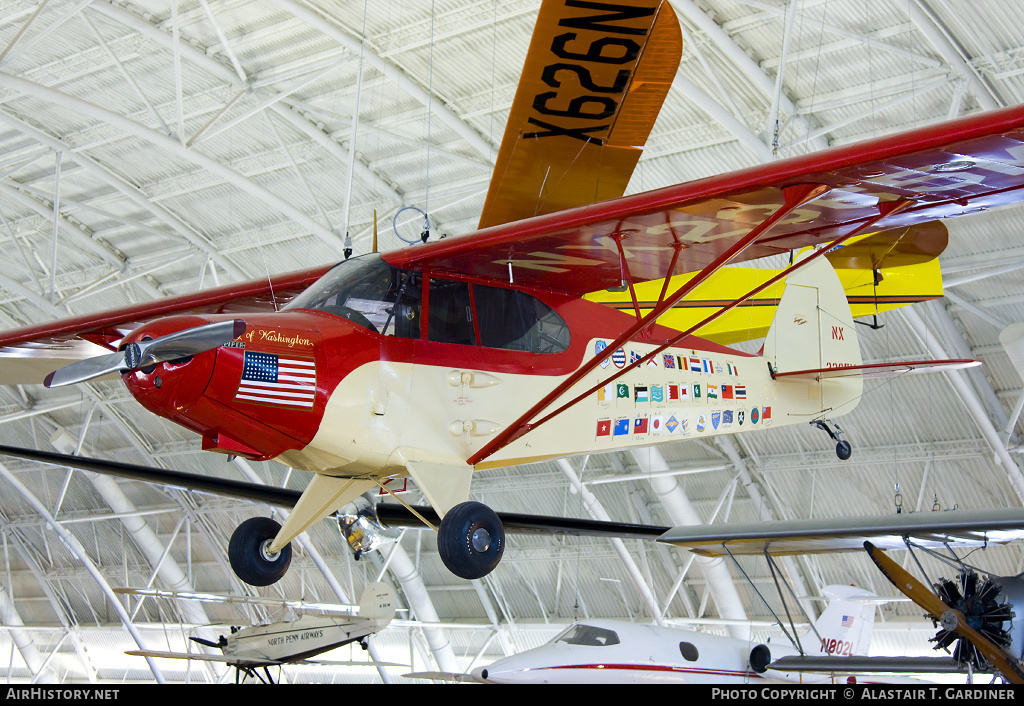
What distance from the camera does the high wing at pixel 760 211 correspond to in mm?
5008

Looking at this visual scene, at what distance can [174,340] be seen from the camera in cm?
482

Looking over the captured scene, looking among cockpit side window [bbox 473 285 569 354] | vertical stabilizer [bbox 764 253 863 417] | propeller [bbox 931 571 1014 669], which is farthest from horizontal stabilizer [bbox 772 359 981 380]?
cockpit side window [bbox 473 285 569 354]

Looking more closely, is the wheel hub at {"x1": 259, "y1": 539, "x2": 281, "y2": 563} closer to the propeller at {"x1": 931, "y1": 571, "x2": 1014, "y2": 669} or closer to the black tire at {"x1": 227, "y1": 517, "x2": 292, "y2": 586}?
the black tire at {"x1": 227, "y1": 517, "x2": 292, "y2": 586}

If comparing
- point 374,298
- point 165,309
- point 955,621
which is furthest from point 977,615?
point 165,309

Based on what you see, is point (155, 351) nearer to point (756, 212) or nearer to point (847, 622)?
point (756, 212)

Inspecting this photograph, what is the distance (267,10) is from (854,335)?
11.2 meters

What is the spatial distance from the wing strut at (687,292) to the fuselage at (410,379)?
165mm

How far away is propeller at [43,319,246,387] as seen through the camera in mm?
4777

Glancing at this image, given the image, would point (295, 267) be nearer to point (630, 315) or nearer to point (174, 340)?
point (630, 315)

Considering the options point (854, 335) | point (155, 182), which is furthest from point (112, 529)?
point (854, 335)

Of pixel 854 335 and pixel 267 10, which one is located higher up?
pixel 267 10

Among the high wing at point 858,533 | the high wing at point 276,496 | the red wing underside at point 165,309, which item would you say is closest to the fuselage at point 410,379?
the high wing at point 276,496

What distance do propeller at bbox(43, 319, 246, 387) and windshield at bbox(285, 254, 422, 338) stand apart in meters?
0.94

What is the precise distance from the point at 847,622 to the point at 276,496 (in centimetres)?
735
